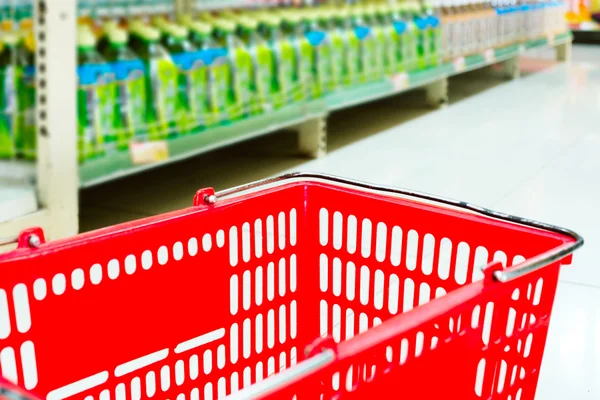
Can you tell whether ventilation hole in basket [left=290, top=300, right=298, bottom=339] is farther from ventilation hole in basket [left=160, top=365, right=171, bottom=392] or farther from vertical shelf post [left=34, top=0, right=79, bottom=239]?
vertical shelf post [left=34, top=0, right=79, bottom=239]

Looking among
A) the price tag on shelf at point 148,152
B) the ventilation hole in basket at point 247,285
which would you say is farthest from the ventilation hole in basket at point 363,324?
the price tag on shelf at point 148,152

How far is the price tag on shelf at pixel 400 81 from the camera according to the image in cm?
371

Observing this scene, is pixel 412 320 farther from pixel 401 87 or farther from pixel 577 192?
pixel 401 87

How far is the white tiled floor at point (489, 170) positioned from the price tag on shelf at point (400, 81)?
9.4 inches

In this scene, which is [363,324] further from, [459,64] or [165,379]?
[459,64]

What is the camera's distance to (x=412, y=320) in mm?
704

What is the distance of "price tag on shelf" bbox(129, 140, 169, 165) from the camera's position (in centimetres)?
221

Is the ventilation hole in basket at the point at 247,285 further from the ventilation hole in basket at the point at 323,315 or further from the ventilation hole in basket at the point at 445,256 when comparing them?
the ventilation hole in basket at the point at 445,256

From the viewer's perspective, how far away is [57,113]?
1.87 m

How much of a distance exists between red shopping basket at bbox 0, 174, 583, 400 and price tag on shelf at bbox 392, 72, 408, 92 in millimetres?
2500

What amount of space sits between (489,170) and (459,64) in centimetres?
150

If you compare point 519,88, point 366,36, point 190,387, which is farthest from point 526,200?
point 519,88

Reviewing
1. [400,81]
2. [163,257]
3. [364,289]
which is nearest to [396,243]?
[364,289]

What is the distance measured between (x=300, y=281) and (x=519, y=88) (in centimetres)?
451
